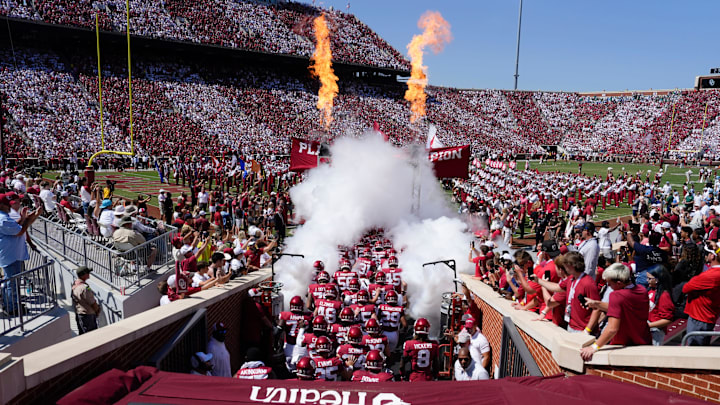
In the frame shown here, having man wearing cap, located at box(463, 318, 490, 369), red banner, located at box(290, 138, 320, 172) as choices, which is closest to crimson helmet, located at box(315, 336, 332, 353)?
man wearing cap, located at box(463, 318, 490, 369)

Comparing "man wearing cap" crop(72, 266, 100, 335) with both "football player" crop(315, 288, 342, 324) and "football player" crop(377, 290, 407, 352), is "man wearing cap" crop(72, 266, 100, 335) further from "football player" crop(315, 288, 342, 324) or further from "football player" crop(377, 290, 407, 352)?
"football player" crop(377, 290, 407, 352)

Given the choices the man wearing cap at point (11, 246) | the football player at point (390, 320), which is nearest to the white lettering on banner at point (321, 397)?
the football player at point (390, 320)

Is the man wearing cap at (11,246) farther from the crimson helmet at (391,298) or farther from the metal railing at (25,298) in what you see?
the crimson helmet at (391,298)

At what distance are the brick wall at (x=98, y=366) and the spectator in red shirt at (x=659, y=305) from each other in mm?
5402

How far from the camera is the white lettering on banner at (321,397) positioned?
9.78 feet

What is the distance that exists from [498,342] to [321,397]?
150 inches

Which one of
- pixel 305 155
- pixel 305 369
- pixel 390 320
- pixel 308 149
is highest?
pixel 308 149

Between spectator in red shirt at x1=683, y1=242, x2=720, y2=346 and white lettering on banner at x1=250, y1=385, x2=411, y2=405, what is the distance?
15.5 ft

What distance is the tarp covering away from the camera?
2.95 meters

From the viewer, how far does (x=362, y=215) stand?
14539 mm

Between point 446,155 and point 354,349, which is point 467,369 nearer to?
point 354,349

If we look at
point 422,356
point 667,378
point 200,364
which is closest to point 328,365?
point 422,356

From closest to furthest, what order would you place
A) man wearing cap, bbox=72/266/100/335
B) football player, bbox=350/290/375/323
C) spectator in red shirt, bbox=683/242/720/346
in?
spectator in red shirt, bbox=683/242/720/346
man wearing cap, bbox=72/266/100/335
football player, bbox=350/290/375/323

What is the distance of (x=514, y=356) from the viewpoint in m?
5.21
